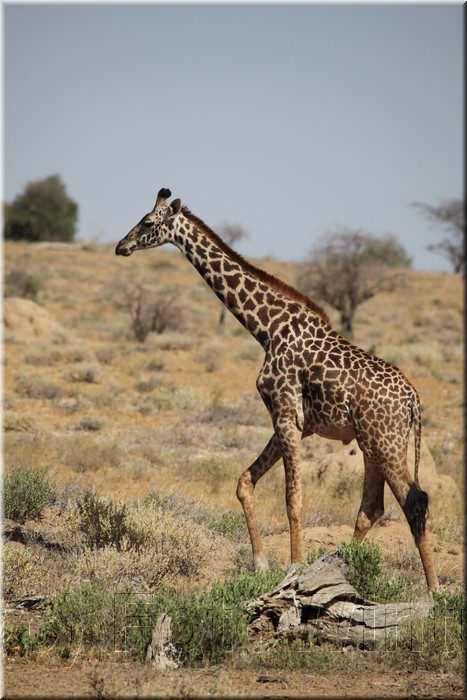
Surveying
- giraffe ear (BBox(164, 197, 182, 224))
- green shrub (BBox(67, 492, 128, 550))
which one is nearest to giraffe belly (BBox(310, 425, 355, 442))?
green shrub (BBox(67, 492, 128, 550))

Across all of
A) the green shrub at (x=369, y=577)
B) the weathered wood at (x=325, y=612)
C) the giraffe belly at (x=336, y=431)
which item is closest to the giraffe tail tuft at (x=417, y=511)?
the green shrub at (x=369, y=577)

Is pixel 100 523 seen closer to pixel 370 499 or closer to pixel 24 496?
pixel 24 496

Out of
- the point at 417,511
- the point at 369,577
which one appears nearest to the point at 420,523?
the point at 417,511

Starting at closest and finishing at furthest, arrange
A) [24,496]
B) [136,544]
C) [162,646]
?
[162,646]
[136,544]
[24,496]

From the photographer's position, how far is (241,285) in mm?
8969

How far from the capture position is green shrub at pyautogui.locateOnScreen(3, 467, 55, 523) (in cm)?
961

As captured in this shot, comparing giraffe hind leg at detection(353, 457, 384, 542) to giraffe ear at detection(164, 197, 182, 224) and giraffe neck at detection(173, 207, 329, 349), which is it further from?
giraffe ear at detection(164, 197, 182, 224)

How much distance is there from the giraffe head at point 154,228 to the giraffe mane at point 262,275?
0.18 meters

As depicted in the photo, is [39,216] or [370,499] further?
[39,216]

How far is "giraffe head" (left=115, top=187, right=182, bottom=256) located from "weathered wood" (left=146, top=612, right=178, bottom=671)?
13.0ft

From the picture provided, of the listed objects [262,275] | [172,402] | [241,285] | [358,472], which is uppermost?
[262,275]

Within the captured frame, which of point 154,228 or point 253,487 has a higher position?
point 154,228

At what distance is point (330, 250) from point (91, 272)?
17993 millimetres

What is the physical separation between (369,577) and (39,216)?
60.2 m
